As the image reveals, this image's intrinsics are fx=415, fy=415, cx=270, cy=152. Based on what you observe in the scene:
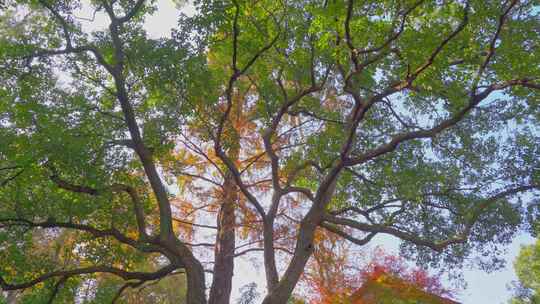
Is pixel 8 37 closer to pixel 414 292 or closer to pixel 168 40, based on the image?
pixel 168 40

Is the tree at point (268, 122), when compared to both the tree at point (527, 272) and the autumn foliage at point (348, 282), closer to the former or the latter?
the autumn foliage at point (348, 282)

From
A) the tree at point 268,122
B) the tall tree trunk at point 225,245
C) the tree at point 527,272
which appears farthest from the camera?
the tree at point 527,272

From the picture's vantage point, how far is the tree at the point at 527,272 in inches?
931

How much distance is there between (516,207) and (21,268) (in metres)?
9.71

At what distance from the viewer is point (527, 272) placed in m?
25.1

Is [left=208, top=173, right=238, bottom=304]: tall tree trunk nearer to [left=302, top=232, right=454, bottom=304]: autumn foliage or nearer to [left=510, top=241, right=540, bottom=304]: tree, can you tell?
[left=302, top=232, right=454, bottom=304]: autumn foliage

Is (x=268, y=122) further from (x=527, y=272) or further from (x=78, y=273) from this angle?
(x=527, y=272)

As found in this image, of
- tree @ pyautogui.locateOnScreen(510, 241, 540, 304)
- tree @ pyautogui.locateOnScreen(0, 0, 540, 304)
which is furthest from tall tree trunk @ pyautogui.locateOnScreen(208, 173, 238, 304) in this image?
tree @ pyautogui.locateOnScreen(510, 241, 540, 304)

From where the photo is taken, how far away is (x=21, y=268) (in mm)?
7402

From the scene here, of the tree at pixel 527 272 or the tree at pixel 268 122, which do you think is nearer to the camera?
the tree at pixel 268 122

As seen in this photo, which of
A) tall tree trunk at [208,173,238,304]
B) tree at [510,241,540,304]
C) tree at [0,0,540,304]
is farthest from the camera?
tree at [510,241,540,304]

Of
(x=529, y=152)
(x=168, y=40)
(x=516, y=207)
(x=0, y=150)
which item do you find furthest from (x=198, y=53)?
(x=516, y=207)

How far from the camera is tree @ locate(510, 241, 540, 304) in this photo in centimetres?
2365

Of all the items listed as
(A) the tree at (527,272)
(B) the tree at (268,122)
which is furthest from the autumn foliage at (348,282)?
(A) the tree at (527,272)
